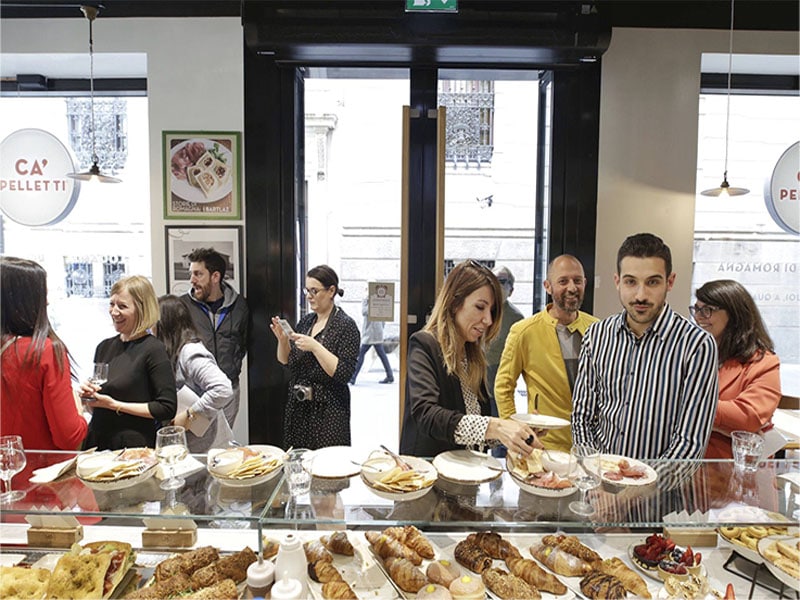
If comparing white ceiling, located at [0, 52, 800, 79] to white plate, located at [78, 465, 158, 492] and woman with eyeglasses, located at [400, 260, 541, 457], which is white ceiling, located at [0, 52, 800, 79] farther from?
white plate, located at [78, 465, 158, 492]

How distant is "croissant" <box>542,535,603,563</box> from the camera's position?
1423 millimetres

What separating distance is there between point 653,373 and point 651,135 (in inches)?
99.4

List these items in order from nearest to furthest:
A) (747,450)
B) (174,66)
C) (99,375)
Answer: (747,450) < (99,375) < (174,66)

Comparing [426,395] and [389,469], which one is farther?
[426,395]

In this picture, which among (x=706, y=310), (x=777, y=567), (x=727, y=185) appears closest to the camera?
(x=777, y=567)

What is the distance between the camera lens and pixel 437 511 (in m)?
1.30

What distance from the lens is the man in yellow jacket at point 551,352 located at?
261cm

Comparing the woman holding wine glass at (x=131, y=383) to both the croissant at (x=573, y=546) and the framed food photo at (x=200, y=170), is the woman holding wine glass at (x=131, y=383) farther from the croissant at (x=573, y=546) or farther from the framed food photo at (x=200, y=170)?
the croissant at (x=573, y=546)

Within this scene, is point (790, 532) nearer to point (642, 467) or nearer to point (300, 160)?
point (642, 467)

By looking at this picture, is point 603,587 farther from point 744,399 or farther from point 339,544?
point 744,399

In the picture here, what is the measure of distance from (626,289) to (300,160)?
274 centimetres

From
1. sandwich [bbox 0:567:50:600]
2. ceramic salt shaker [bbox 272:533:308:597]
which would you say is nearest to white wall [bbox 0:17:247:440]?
sandwich [bbox 0:567:50:600]

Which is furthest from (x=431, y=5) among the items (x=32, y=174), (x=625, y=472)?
(x=32, y=174)

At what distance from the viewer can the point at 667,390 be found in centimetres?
188
